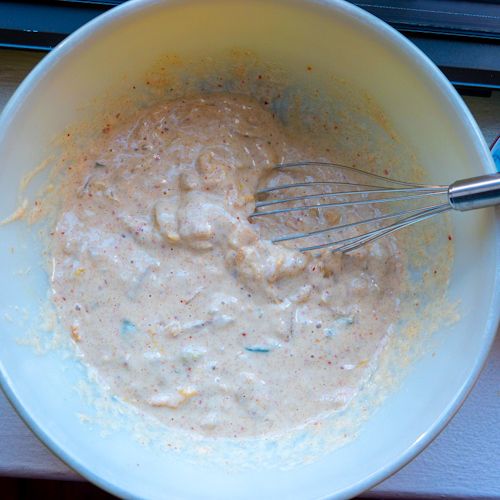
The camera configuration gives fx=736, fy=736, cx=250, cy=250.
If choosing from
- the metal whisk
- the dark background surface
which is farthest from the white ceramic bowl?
the dark background surface

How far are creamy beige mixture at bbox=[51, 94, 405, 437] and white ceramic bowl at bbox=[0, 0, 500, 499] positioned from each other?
0.26 ft

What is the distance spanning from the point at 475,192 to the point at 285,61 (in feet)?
1.39

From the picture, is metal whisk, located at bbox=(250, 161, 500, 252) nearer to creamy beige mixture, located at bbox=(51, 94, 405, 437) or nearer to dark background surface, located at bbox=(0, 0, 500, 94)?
creamy beige mixture, located at bbox=(51, 94, 405, 437)

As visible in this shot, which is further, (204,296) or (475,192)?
(204,296)

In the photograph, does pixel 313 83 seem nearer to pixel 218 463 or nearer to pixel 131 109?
pixel 131 109

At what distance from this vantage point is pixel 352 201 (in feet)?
4.50

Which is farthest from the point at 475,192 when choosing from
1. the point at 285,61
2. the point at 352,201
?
the point at 285,61

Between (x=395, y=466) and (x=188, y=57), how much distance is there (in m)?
0.77

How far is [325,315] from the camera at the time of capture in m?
1.34

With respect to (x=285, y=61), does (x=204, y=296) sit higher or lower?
lower

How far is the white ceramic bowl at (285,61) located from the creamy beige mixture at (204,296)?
3.1 inches

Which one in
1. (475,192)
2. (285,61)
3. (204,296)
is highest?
(285,61)

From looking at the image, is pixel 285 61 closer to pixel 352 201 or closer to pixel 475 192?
pixel 352 201

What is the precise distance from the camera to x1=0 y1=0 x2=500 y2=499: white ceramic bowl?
1147mm
